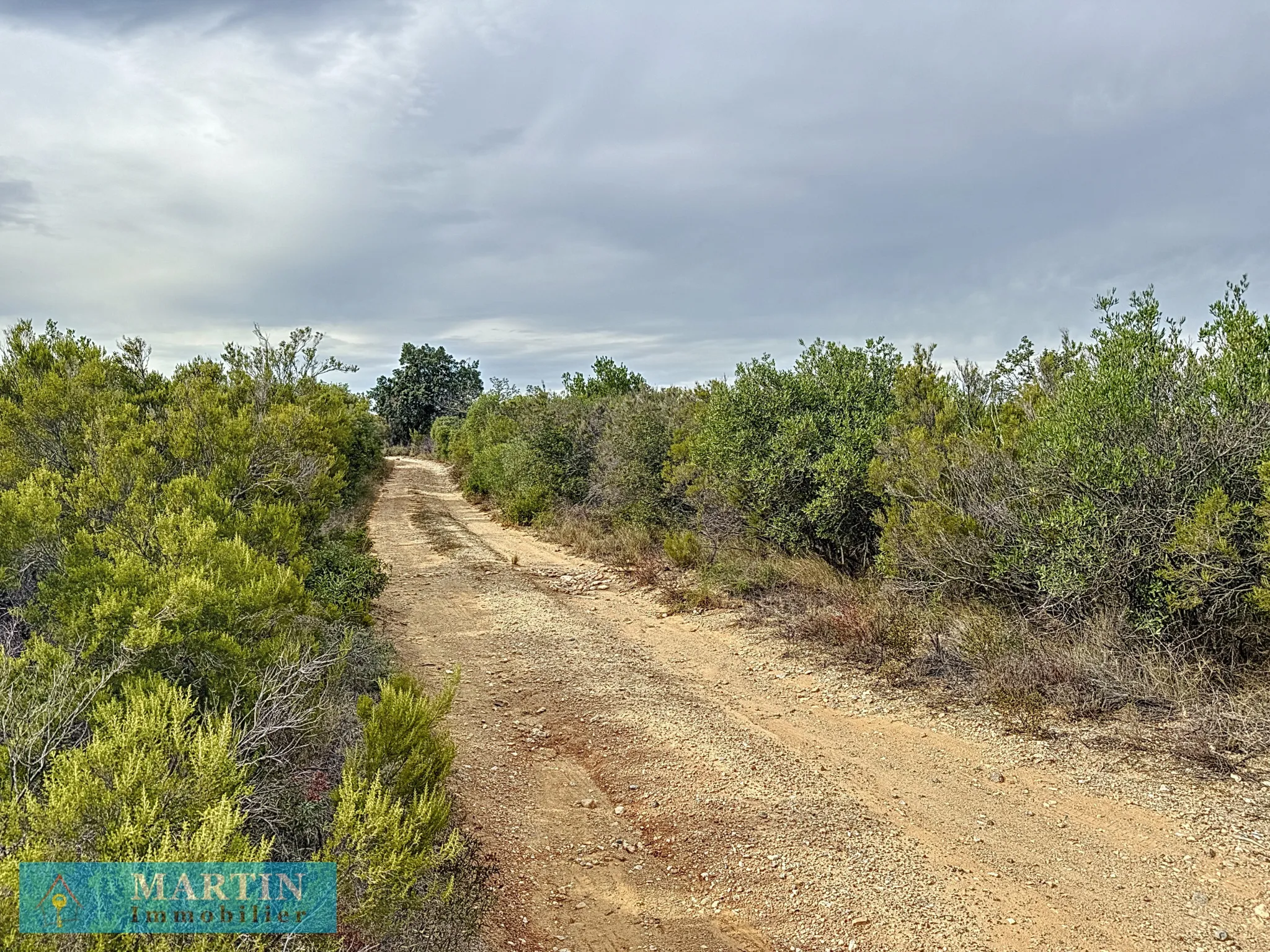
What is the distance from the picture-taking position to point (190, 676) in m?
4.96

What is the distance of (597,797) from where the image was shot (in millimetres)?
5727

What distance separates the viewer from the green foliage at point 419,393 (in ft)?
209

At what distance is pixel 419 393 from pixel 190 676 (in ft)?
200

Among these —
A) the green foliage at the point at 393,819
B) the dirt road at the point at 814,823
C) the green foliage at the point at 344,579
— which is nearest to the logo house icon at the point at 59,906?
the green foliage at the point at 393,819

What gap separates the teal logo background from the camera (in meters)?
2.64

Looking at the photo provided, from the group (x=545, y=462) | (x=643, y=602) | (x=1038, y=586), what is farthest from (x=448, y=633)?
(x=545, y=462)

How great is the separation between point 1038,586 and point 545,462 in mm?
15684

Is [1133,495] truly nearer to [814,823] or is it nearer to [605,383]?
[814,823]

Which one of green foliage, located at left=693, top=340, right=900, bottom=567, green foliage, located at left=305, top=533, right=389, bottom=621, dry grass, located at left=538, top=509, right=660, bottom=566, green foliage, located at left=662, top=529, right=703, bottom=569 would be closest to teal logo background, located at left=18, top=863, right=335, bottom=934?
green foliage, located at left=305, top=533, right=389, bottom=621

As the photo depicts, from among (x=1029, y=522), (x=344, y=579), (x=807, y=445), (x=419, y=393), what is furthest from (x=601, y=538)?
(x=419, y=393)

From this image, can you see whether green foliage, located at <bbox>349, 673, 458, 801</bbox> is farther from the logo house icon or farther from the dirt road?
the logo house icon

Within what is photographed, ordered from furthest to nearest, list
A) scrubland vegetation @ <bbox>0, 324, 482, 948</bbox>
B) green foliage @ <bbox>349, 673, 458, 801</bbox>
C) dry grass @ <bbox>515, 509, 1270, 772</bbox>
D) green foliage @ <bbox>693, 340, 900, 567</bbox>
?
green foliage @ <bbox>693, 340, 900, 567</bbox>
dry grass @ <bbox>515, 509, 1270, 772</bbox>
green foliage @ <bbox>349, 673, 458, 801</bbox>
scrubland vegetation @ <bbox>0, 324, 482, 948</bbox>

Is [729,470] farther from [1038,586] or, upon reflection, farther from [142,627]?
[142,627]

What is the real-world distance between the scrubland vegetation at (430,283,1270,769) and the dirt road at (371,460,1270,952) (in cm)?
86
